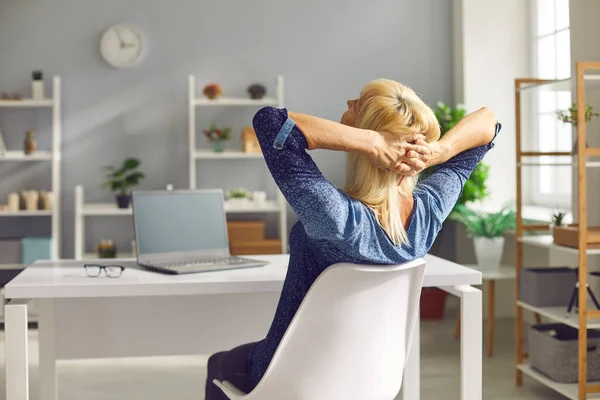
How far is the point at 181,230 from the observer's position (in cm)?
289

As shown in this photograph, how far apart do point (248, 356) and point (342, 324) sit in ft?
1.23

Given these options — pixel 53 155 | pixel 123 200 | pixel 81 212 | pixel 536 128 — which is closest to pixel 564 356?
pixel 536 128

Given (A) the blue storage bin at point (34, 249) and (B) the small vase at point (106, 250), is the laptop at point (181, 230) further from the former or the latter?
(A) the blue storage bin at point (34, 249)

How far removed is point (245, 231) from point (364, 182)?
12.7ft

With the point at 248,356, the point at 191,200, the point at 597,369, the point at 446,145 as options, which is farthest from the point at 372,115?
the point at 597,369

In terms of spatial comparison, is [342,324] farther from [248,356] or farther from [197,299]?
[197,299]

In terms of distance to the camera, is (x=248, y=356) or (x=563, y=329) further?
(x=563, y=329)

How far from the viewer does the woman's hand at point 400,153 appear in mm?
1775

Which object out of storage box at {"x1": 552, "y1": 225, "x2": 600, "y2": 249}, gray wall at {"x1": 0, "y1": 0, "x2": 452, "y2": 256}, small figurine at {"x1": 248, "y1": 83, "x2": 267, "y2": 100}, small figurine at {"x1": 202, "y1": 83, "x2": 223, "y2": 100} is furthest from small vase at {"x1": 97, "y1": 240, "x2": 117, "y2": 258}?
storage box at {"x1": 552, "y1": 225, "x2": 600, "y2": 249}

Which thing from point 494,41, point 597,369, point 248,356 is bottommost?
point 597,369

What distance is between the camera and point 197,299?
10.0 ft

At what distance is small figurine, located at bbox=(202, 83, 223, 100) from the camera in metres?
5.62

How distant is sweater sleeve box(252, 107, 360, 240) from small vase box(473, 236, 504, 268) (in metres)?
3.48

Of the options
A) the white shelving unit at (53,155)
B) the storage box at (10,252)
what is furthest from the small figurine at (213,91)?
the storage box at (10,252)
